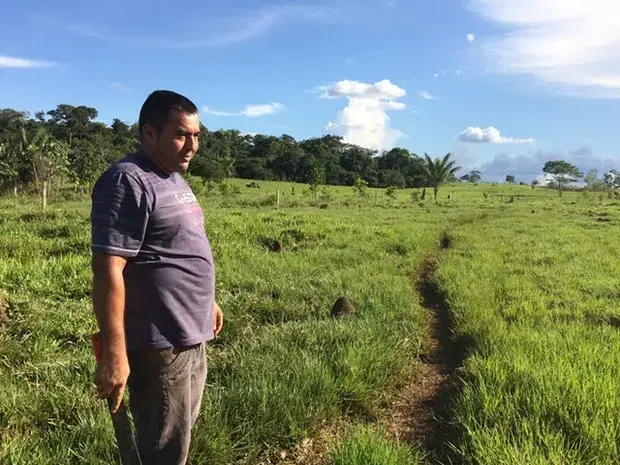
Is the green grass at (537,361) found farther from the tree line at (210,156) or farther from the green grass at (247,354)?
the tree line at (210,156)

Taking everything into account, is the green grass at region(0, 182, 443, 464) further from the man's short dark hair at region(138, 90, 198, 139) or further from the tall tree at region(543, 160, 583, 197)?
the tall tree at region(543, 160, 583, 197)

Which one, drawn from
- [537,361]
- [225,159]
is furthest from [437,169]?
[537,361]

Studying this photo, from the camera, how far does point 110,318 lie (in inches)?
78.7

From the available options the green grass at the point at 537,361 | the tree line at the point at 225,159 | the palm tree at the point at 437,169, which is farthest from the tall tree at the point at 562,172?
the green grass at the point at 537,361

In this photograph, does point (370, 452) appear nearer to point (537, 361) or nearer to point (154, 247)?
point (154, 247)

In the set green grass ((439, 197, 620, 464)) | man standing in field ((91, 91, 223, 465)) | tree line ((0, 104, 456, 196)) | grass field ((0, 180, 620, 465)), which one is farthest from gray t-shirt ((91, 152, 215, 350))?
tree line ((0, 104, 456, 196))

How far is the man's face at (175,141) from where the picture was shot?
2258 mm

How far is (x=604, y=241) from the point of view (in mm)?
14102

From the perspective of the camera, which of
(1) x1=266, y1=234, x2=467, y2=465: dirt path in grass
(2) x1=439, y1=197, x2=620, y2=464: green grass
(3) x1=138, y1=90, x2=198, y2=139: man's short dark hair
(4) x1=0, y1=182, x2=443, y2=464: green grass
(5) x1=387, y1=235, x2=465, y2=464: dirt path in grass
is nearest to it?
(3) x1=138, y1=90, x2=198, y2=139: man's short dark hair

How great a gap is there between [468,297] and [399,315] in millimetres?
1433

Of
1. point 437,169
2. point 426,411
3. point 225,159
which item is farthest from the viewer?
point 225,159

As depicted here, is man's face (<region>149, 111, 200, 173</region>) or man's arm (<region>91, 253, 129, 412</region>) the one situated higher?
man's face (<region>149, 111, 200, 173</region>)

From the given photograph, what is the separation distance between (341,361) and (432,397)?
84 centimetres

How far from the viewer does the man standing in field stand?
6.63 feet
